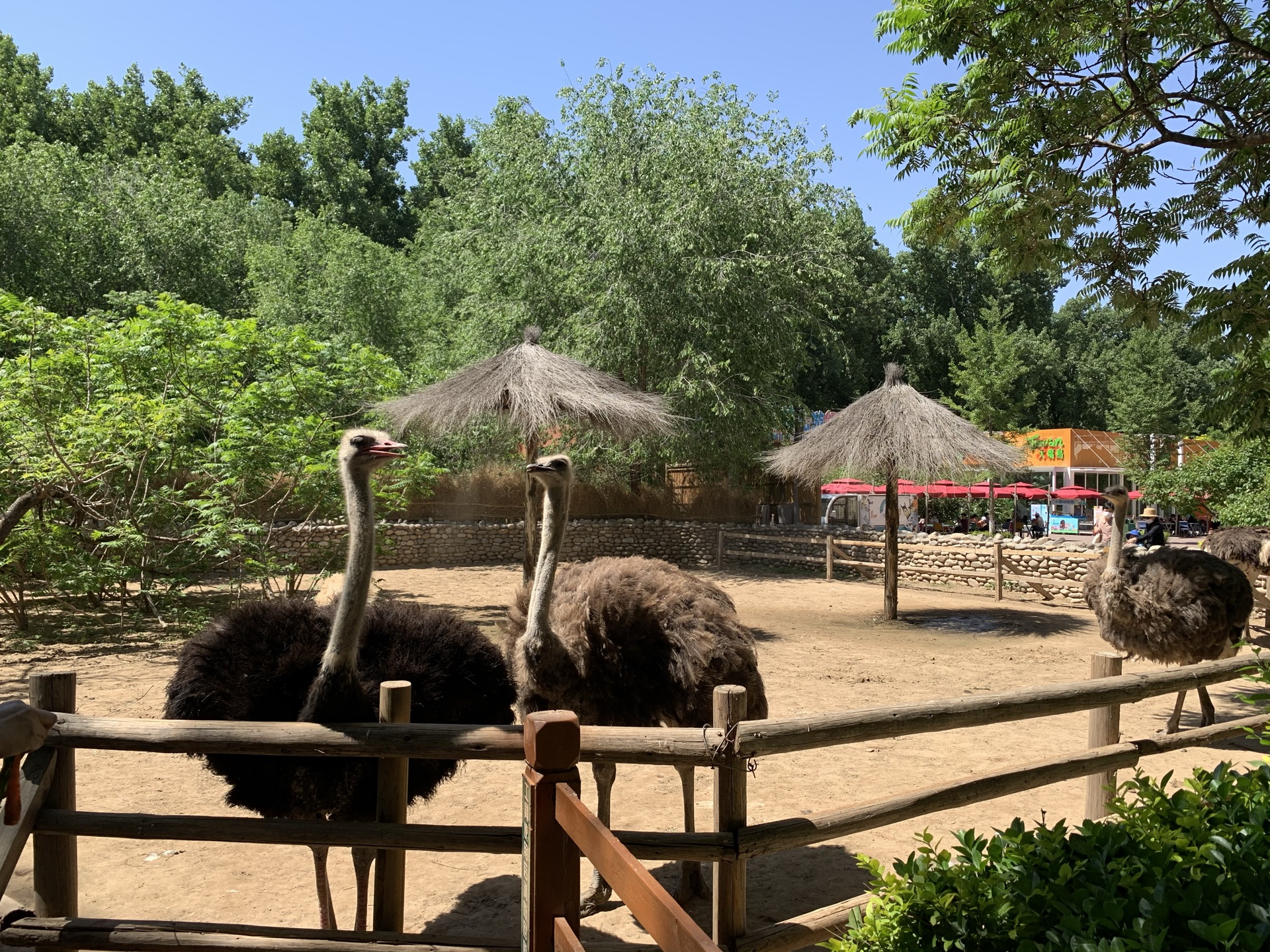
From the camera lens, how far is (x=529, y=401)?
10.1 metres

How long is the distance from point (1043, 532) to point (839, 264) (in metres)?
9.44

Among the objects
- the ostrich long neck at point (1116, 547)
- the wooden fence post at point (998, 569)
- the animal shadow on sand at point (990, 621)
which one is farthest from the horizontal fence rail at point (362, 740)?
the wooden fence post at point (998, 569)

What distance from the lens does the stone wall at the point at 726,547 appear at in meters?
14.4

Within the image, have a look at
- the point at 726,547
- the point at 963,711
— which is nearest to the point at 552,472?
the point at 963,711

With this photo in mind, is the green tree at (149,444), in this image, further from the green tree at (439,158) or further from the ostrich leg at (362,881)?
the green tree at (439,158)

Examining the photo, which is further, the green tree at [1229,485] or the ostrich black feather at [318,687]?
the green tree at [1229,485]

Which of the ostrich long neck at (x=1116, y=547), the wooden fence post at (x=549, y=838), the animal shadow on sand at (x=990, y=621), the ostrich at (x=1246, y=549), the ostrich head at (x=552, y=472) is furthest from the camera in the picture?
the animal shadow on sand at (x=990, y=621)

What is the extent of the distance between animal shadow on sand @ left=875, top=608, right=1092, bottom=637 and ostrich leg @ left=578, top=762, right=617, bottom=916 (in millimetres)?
8320

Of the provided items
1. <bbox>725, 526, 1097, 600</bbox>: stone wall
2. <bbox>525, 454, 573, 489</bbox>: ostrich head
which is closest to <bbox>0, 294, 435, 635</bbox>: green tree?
<bbox>525, 454, 573, 489</bbox>: ostrich head

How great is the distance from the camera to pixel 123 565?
29.9 feet

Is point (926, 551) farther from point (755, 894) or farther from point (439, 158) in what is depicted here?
point (439, 158)

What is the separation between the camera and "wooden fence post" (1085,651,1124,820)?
4.05m

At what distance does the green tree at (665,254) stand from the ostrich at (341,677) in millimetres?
13016

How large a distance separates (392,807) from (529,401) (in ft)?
24.3
